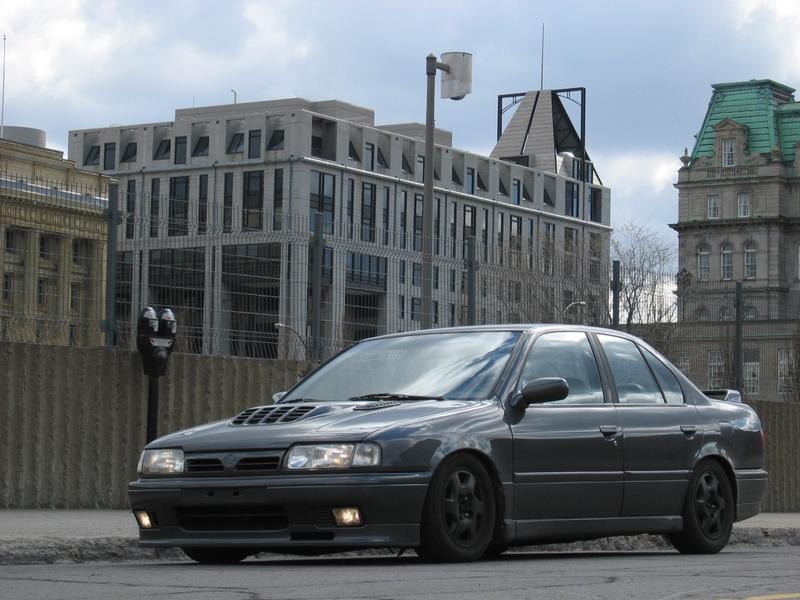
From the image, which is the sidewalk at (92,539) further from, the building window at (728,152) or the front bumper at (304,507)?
the building window at (728,152)

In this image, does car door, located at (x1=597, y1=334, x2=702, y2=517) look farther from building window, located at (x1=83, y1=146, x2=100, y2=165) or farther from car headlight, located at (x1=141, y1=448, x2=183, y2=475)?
building window, located at (x1=83, y1=146, x2=100, y2=165)

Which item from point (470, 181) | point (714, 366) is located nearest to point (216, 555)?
point (714, 366)

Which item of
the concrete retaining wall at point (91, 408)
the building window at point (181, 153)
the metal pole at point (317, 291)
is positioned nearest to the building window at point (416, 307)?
the metal pole at point (317, 291)

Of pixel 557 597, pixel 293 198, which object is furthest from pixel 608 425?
pixel 293 198

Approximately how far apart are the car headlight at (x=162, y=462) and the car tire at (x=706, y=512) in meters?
3.55

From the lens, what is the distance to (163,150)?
113062 mm

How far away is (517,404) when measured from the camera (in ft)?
33.3

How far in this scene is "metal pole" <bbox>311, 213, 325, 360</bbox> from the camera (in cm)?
1542

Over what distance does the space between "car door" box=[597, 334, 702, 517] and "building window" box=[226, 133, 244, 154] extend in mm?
99230

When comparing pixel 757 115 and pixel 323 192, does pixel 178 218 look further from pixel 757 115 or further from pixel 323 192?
pixel 757 115

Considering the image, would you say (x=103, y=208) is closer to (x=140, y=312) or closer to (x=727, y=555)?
(x=140, y=312)

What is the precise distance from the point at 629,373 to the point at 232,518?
3140mm

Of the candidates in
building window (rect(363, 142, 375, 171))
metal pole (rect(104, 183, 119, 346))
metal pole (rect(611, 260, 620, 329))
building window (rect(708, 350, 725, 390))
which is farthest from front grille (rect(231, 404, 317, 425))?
building window (rect(363, 142, 375, 171))

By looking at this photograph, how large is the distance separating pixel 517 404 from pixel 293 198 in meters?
98.0
